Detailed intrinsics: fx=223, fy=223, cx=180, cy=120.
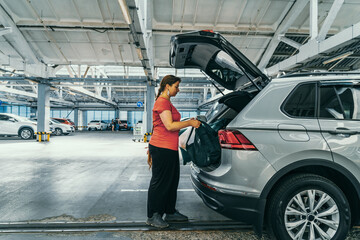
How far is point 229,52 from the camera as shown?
2.39 metres

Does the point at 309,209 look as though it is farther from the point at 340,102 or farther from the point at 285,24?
the point at 285,24

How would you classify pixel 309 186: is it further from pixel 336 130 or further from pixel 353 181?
pixel 336 130

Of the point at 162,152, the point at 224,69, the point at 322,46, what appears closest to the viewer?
the point at 162,152

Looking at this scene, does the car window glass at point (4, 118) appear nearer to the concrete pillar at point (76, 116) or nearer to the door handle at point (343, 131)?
the door handle at point (343, 131)

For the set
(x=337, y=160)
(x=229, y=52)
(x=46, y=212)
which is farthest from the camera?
(x=46, y=212)

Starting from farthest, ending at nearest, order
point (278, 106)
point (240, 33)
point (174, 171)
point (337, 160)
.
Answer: point (240, 33), point (174, 171), point (278, 106), point (337, 160)

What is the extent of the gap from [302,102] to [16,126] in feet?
55.3

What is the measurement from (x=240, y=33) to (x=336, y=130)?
8.59m

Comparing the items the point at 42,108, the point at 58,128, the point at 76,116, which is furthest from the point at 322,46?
the point at 76,116

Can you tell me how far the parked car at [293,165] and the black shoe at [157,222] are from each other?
0.69 metres

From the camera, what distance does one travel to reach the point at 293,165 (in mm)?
1963

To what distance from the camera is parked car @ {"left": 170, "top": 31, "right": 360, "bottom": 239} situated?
1958 mm

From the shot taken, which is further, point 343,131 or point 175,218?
point 175,218

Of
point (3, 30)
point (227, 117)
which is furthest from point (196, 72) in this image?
point (227, 117)
